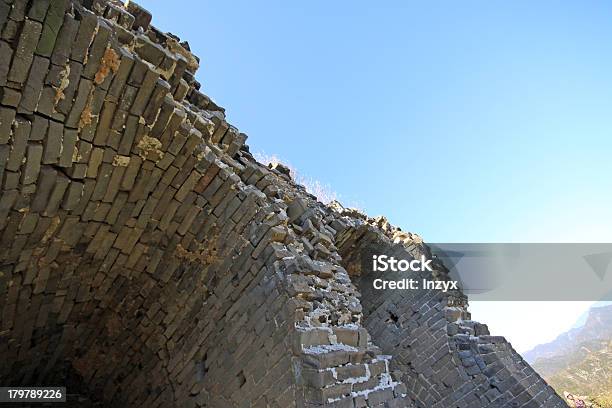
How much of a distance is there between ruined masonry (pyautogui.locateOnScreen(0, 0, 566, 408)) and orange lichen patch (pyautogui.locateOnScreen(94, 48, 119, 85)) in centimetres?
1

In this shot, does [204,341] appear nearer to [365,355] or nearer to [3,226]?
[365,355]

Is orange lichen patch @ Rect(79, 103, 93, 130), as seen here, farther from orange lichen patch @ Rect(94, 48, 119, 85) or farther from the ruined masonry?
orange lichen patch @ Rect(94, 48, 119, 85)

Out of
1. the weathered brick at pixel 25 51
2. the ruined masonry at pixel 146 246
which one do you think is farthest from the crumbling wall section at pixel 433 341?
the weathered brick at pixel 25 51

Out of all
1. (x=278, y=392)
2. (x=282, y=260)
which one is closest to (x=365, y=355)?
(x=278, y=392)

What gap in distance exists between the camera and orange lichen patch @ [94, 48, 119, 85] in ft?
11.9

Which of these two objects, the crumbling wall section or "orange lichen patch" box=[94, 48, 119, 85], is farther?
the crumbling wall section

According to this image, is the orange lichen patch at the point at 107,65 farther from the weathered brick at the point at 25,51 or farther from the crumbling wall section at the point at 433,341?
the crumbling wall section at the point at 433,341

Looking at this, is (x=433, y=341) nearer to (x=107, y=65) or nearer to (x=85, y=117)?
(x=85, y=117)

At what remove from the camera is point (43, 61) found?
329 centimetres

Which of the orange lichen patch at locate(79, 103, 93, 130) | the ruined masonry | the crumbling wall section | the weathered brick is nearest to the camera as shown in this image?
the weathered brick

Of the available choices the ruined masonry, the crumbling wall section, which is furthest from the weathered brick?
the crumbling wall section

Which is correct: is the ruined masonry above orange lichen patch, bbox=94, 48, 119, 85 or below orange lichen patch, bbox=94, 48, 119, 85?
below

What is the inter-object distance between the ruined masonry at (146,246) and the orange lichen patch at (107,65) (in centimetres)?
1

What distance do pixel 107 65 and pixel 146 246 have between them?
88.5 inches
